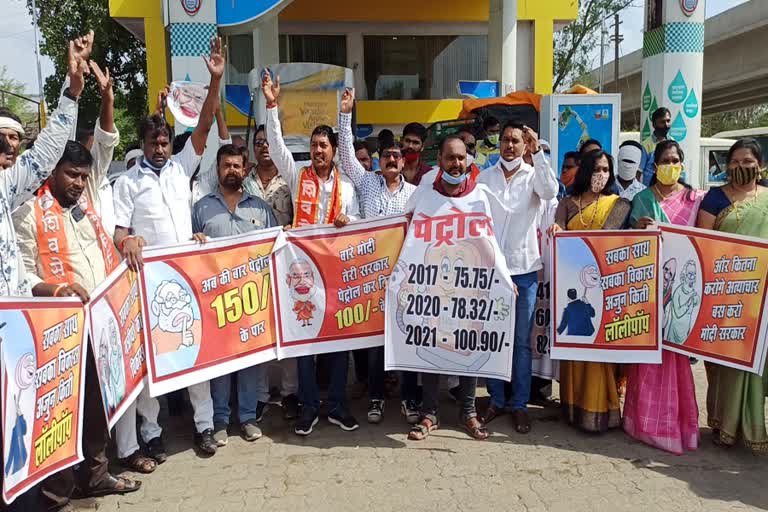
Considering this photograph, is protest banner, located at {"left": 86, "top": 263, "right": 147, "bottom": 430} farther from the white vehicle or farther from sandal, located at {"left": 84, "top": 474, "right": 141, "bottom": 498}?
the white vehicle

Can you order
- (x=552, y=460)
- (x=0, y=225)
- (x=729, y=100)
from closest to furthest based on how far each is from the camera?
1. (x=0, y=225)
2. (x=552, y=460)
3. (x=729, y=100)

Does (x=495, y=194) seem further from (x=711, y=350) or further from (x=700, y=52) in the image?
(x=700, y=52)

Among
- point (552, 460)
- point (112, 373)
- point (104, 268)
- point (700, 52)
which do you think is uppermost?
point (700, 52)

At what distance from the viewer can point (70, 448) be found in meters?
3.54

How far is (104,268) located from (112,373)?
0.61 m

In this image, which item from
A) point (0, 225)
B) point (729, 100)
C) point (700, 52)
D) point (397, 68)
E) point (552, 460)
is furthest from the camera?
point (729, 100)

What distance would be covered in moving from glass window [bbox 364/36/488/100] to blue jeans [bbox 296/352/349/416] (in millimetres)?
14965

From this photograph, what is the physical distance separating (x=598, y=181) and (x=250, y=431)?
2.86 metres

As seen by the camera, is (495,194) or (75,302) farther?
(495,194)

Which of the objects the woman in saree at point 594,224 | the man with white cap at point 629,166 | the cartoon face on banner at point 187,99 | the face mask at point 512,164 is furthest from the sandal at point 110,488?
the man with white cap at point 629,166

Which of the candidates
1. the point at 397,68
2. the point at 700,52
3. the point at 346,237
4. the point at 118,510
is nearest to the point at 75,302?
the point at 118,510

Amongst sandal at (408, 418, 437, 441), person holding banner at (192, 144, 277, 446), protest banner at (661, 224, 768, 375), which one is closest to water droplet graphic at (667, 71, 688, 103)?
protest banner at (661, 224, 768, 375)

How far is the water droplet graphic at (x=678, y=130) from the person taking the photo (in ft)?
37.8

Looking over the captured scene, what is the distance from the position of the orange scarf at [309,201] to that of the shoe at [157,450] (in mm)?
1678
